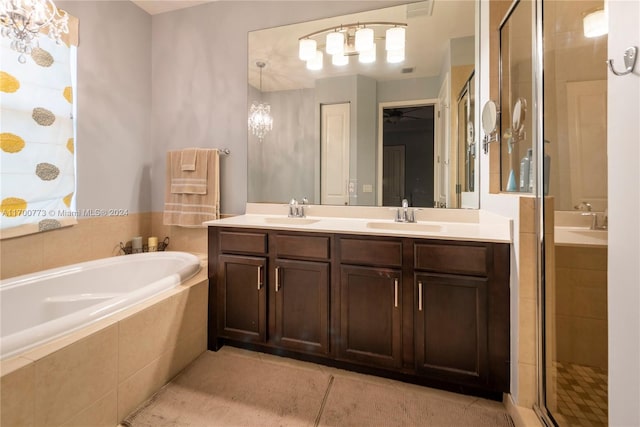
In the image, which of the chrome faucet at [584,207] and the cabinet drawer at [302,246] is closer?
the chrome faucet at [584,207]

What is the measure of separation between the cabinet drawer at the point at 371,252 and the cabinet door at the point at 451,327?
0.16 meters

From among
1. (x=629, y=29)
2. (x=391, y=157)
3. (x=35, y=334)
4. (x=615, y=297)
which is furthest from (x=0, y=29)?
(x=615, y=297)

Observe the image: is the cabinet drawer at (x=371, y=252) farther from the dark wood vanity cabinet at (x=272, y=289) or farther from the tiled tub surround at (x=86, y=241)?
the tiled tub surround at (x=86, y=241)

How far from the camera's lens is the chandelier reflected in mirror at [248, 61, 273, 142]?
254cm

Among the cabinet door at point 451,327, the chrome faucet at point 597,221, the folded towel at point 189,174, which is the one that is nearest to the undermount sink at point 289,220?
the folded towel at point 189,174

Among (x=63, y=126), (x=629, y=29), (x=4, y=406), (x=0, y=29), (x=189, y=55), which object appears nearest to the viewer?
(x=629, y=29)

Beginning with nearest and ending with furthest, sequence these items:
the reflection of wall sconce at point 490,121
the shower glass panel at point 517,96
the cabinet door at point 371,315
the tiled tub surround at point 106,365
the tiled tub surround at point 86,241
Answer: the tiled tub surround at point 106,365, the shower glass panel at point 517,96, the cabinet door at point 371,315, the reflection of wall sconce at point 490,121, the tiled tub surround at point 86,241

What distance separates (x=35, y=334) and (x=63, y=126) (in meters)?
1.64

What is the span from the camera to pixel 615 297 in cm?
84

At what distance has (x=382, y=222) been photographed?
209cm

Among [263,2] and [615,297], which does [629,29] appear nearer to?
[615,297]

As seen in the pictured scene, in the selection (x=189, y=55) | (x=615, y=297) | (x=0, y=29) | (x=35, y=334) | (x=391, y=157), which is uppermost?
(x=189, y=55)

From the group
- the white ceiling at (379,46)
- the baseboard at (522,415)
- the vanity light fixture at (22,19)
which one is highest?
the white ceiling at (379,46)

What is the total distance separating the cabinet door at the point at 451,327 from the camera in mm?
1524
